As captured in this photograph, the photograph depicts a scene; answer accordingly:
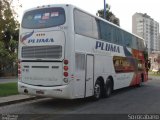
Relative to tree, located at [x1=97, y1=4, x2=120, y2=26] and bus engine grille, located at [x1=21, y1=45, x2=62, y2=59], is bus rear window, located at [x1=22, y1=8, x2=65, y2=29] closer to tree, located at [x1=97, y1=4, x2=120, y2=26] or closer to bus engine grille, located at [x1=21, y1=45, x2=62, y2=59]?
bus engine grille, located at [x1=21, y1=45, x2=62, y2=59]

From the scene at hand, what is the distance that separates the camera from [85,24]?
14.6 metres

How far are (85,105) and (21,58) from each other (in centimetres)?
330

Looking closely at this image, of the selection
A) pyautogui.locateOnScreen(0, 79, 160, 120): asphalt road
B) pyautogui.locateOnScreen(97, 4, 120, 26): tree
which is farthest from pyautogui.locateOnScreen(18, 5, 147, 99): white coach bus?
pyautogui.locateOnScreen(97, 4, 120, 26): tree

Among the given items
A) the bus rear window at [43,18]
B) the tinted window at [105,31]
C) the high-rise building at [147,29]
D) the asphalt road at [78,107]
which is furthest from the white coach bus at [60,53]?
the high-rise building at [147,29]

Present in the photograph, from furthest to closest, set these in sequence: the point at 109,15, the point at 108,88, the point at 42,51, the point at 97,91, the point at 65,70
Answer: the point at 109,15, the point at 108,88, the point at 97,91, the point at 42,51, the point at 65,70

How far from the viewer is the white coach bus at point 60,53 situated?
13.1m

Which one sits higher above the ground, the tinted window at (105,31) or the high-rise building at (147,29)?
the high-rise building at (147,29)

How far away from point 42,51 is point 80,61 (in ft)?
5.18

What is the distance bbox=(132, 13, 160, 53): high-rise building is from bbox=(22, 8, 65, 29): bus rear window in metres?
64.8

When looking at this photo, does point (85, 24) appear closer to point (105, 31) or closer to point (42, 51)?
point (42, 51)

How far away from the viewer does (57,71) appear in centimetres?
1312

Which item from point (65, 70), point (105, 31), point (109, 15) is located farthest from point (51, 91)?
point (109, 15)

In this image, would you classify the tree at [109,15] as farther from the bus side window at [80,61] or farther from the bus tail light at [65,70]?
the bus tail light at [65,70]

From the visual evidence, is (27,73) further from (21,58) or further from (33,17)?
(33,17)
